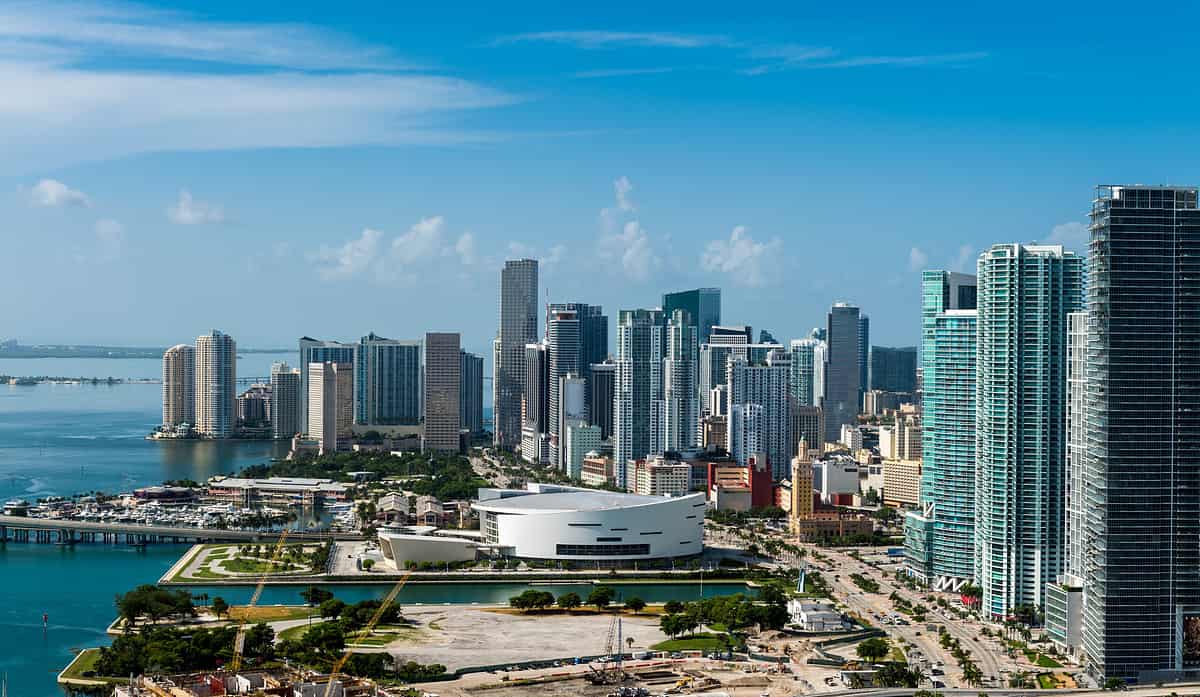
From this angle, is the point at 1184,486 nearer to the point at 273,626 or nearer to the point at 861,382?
the point at 273,626

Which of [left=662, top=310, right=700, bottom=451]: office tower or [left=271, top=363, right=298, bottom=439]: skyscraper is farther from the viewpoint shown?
[left=271, top=363, right=298, bottom=439]: skyscraper

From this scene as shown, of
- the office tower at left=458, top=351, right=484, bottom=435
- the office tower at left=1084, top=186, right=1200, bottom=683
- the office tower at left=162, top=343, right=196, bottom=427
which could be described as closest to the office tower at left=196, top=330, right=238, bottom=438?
the office tower at left=162, top=343, right=196, bottom=427

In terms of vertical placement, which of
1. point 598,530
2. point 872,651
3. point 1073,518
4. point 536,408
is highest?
point 536,408

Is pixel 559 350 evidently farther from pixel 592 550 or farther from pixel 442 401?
pixel 592 550

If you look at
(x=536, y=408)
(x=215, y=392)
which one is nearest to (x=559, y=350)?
(x=536, y=408)

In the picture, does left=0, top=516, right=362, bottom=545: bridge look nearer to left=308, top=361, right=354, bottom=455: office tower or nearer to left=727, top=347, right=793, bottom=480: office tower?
left=727, top=347, right=793, bottom=480: office tower

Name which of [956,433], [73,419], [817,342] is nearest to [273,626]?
[956,433]
